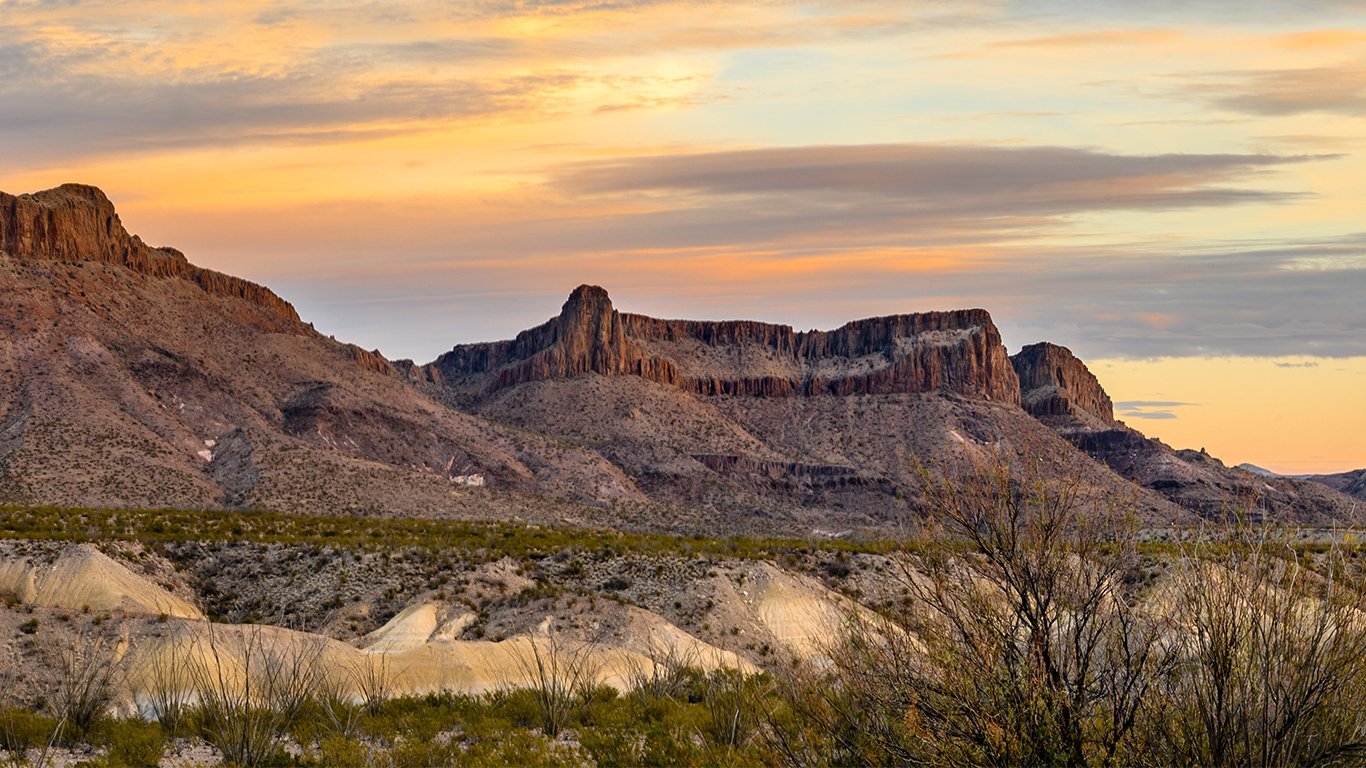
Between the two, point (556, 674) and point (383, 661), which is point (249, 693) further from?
point (556, 674)

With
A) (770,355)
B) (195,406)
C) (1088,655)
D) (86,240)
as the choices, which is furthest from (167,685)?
(770,355)

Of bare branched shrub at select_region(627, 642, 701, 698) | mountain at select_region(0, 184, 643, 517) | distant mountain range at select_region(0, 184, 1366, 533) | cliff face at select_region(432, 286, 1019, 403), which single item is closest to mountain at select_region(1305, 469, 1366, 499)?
distant mountain range at select_region(0, 184, 1366, 533)

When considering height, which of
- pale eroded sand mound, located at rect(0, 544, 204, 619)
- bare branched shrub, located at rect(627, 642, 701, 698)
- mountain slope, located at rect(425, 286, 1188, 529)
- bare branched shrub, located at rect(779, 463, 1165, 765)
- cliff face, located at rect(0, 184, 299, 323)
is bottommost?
bare branched shrub, located at rect(627, 642, 701, 698)

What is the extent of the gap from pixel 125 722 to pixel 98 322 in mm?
Result: 87257

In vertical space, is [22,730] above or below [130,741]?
above

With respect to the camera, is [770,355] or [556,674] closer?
[556,674]

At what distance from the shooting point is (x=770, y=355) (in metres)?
193

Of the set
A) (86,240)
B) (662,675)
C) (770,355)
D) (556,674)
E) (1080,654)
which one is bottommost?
(662,675)

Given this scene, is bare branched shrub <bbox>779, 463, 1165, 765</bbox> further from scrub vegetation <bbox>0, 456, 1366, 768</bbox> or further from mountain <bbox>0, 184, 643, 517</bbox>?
mountain <bbox>0, 184, 643, 517</bbox>

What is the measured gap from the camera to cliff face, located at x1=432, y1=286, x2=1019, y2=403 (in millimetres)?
175500

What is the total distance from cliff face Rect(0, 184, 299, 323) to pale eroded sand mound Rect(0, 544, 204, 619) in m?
79.0

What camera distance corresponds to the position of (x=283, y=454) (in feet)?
317

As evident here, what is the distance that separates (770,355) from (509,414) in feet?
157

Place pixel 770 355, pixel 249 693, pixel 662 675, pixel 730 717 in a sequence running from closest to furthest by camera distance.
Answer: pixel 730 717 < pixel 249 693 < pixel 662 675 < pixel 770 355
